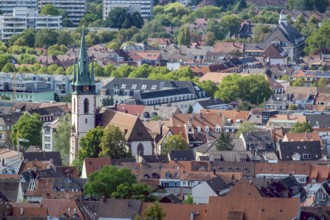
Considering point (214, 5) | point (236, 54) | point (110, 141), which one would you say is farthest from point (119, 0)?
point (110, 141)

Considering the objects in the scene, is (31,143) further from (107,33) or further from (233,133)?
(107,33)

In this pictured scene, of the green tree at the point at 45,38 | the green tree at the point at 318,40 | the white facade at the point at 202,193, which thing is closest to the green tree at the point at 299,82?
the green tree at the point at 318,40

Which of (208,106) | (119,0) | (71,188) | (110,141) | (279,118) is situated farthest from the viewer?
(119,0)

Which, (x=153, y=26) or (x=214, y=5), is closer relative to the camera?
(x=153, y=26)

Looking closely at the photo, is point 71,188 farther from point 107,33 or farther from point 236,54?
point 107,33

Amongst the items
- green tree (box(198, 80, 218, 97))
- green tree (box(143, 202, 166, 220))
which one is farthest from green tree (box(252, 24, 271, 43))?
green tree (box(143, 202, 166, 220))

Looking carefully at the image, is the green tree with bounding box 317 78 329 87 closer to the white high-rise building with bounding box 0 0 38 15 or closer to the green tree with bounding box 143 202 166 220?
the white high-rise building with bounding box 0 0 38 15

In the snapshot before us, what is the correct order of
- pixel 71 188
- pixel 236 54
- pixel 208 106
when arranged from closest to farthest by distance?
pixel 71 188 < pixel 208 106 < pixel 236 54
